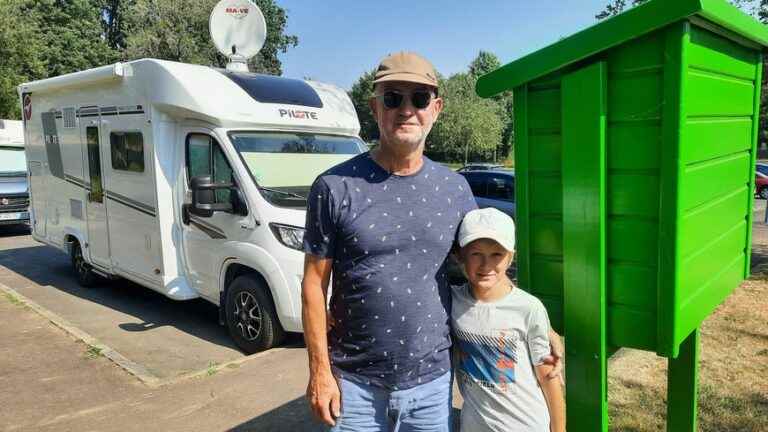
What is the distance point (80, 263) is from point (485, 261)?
7545 millimetres

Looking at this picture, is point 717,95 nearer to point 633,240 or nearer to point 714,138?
point 714,138

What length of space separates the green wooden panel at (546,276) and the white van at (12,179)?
44.8ft

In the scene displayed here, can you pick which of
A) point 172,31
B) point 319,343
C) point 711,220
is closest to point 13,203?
point 319,343

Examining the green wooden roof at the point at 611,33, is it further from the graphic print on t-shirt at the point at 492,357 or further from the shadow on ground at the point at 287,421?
the shadow on ground at the point at 287,421

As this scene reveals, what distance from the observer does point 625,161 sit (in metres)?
1.83

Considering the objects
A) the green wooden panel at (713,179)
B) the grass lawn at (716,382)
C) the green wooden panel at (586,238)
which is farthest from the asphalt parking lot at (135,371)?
the green wooden panel at (713,179)

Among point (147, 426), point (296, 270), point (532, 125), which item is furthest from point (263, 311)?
point (532, 125)

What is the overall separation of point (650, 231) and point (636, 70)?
53 centimetres

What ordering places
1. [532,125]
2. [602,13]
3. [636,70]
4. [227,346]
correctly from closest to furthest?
[636,70]
[532,125]
[227,346]
[602,13]

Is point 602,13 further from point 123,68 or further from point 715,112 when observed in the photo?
point 715,112

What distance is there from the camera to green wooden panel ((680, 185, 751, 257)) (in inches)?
73.7

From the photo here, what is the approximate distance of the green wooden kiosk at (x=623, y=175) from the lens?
1.73m

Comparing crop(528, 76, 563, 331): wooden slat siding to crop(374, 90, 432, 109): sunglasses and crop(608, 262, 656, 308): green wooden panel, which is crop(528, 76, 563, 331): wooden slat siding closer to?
crop(608, 262, 656, 308): green wooden panel

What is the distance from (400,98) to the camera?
74.9 inches
